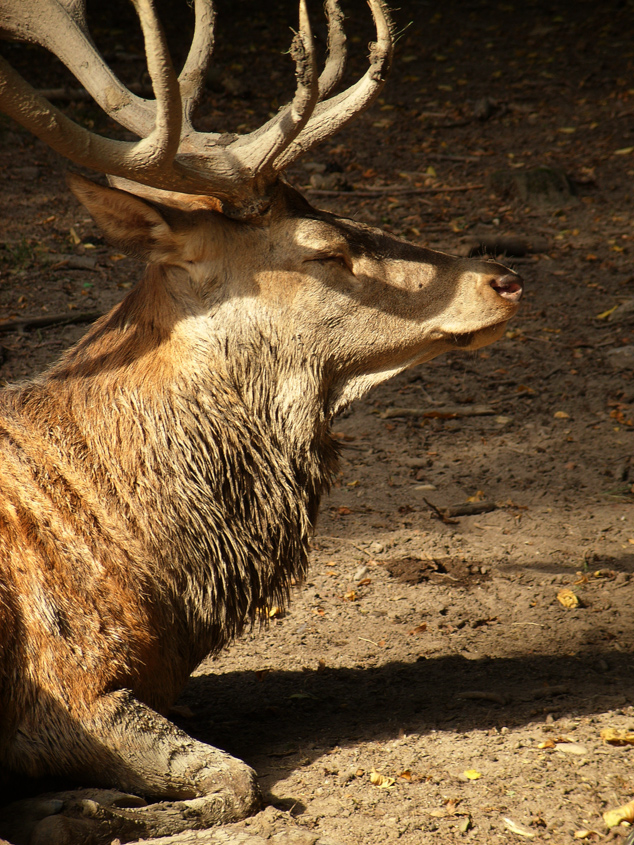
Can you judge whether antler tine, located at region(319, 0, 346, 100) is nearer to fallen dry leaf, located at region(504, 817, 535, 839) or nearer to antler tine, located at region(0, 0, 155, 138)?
antler tine, located at region(0, 0, 155, 138)

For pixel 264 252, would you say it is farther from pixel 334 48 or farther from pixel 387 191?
pixel 387 191

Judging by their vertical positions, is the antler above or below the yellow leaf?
above

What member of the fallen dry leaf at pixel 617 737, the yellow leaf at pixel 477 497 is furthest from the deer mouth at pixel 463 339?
the yellow leaf at pixel 477 497

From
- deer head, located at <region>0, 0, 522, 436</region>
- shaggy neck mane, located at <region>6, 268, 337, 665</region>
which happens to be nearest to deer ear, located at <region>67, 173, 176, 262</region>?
deer head, located at <region>0, 0, 522, 436</region>

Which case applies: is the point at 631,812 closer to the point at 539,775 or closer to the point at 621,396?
the point at 539,775

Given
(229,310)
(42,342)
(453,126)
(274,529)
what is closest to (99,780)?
(274,529)

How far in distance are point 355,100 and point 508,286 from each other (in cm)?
86

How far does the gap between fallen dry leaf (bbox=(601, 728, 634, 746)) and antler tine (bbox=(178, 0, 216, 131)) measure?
2714 millimetres

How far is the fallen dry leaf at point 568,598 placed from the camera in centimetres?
423

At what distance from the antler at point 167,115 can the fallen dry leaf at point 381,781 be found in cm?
193

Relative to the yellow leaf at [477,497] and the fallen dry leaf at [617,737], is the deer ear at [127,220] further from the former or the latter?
the yellow leaf at [477,497]

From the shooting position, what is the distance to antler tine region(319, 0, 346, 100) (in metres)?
3.25

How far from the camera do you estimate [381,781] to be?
297cm

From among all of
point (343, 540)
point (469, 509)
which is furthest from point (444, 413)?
point (343, 540)
